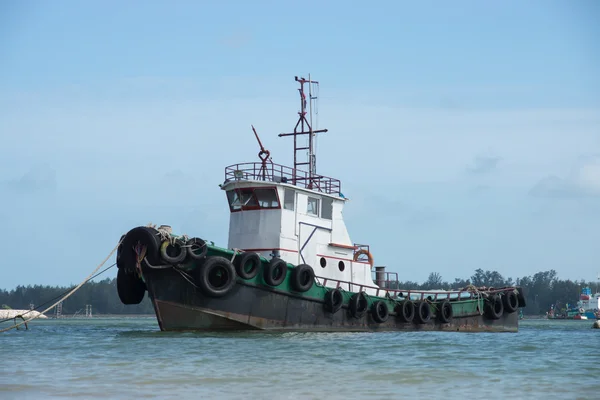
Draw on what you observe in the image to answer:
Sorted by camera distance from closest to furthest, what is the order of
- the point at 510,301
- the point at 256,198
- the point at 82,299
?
1. the point at 256,198
2. the point at 510,301
3. the point at 82,299

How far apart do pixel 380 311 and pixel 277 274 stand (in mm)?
4771

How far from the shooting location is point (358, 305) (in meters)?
22.4

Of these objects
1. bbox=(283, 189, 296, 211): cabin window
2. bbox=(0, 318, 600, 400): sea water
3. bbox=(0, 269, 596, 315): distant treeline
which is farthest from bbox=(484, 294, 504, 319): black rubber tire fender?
bbox=(0, 269, 596, 315): distant treeline

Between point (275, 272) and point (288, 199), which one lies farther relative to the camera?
point (288, 199)

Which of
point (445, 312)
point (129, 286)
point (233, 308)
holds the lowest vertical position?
point (233, 308)

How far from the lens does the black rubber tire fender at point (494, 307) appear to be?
28406 millimetres

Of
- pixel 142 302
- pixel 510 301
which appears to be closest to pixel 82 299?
pixel 142 302

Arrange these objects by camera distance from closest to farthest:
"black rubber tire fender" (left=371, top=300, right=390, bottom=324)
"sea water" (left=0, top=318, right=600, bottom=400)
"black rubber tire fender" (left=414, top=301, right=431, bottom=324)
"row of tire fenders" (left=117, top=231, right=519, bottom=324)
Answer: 1. "sea water" (left=0, top=318, right=600, bottom=400)
2. "row of tire fenders" (left=117, top=231, right=519, bottom=324)
3. "black rubber tire fender" (left=371, top=300, right=390, bottom=324)
4. "black rubber tire fender" (left=414, top=301, right=431, bottom=324)

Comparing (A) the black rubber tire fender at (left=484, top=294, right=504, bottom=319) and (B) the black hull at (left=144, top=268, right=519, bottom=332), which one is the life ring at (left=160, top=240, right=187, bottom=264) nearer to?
(B) the black hull at (left=144, top=268, right=519, bottom=332)

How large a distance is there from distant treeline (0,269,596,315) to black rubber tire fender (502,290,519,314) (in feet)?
281

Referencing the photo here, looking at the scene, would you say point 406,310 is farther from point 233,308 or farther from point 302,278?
point 233,308

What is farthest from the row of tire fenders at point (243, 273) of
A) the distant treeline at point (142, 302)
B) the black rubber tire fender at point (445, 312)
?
the distant treeline at point (142, 302)

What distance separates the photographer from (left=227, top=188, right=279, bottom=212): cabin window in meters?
22.0

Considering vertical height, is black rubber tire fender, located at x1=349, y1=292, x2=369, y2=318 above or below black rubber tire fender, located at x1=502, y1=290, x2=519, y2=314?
below
